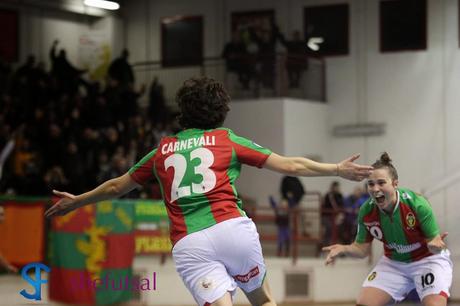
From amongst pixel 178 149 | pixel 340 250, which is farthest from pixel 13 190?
pixel 178 149

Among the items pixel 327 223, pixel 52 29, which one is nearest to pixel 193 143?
pixel 327 223

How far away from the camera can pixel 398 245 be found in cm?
800

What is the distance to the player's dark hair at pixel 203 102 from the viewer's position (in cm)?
587

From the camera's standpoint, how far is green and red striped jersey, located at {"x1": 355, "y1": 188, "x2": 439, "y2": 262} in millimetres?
7734

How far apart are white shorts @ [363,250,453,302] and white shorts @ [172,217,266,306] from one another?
2.52m

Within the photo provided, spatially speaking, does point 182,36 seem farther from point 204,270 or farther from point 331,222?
point 204,270

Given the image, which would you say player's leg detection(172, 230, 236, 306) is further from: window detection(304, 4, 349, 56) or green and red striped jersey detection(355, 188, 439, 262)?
window detection(304, 4, 349, 56)

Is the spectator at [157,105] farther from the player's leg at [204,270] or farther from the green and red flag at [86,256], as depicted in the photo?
the player's leg at [204,270]

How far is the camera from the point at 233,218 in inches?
229

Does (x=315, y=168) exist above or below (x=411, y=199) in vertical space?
above

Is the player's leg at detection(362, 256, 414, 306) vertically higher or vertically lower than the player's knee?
lower

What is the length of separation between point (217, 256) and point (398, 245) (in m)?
2.65

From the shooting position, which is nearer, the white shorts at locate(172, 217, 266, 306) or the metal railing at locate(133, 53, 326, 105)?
the white shorts at locate(172, 217, 266, 306)

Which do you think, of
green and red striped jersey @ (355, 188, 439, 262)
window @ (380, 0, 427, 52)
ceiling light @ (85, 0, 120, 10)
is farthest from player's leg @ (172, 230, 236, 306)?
ceiling light @ (85, 0, 120, 10)
